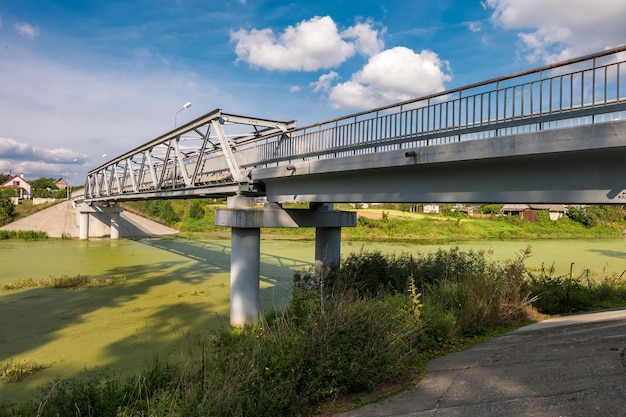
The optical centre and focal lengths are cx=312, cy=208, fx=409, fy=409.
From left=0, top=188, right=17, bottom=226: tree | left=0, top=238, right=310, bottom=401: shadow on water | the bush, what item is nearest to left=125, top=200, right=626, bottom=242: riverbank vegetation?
the bush

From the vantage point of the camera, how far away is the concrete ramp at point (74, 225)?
41.6m

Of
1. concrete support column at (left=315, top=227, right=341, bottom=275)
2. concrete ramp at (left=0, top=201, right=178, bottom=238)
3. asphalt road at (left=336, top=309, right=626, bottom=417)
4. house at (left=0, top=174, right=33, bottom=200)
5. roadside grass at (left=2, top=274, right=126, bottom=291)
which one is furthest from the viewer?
house at (left=0, top=174, right=33, bottom=200)

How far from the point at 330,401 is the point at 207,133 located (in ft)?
36.7

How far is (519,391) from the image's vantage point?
4.52m

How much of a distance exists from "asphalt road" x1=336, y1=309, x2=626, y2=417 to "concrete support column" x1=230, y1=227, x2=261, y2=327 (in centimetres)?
701

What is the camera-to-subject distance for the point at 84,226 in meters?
40.9

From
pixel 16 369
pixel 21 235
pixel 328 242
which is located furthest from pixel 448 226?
pixel 16 369

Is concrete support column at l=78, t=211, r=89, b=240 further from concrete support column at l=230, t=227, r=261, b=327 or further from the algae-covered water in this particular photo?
concrete support column at l=230, t=227, r=261, b=327

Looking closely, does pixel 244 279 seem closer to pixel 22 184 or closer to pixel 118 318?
pixel 118 318

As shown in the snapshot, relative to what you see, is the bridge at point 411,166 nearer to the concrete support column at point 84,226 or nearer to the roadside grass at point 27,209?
the concrete support column at point 84,226

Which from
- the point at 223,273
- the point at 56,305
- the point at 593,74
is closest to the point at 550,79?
the point at 593,74

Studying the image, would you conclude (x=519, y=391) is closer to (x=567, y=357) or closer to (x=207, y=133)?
(x=567, y=357)

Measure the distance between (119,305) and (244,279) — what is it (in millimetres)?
5425

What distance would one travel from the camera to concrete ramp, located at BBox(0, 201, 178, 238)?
41.6m
